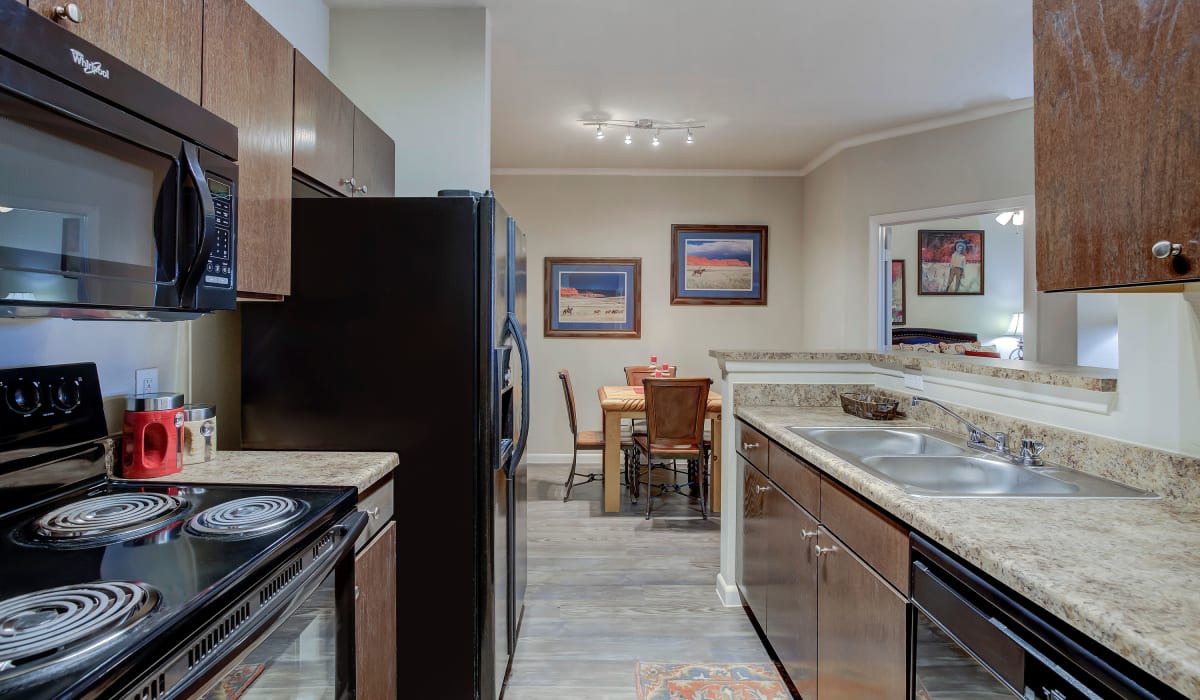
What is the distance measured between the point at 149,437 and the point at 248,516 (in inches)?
20.5

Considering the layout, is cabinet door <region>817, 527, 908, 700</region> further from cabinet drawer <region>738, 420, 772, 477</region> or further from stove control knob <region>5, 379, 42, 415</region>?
stove control knob <region>5, 379, 42, 415</region>

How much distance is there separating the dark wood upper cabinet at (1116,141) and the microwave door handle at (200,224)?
1572 mm

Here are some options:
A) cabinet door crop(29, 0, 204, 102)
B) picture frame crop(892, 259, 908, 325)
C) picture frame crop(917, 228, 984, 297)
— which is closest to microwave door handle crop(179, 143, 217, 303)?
cabinet door crop(29, 0, 204, 102)

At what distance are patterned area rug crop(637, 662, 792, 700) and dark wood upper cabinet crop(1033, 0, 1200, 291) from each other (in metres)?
1.63

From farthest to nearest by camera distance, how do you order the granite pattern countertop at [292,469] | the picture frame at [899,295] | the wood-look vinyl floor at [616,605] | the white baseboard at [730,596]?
the picture frame at [899,295]
the white baseboard at [730,596]
the wood-look vinyl floor at [616,605]
the granite pattern countertop at [292,469]

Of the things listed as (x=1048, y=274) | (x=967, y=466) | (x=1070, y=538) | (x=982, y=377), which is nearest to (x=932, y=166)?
(x=982, y=377)

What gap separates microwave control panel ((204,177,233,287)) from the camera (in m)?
1.16

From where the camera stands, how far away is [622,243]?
531 centimetres

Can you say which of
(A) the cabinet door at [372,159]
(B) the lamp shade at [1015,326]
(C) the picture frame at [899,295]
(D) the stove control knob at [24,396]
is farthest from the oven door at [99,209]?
(B) the lamp shade at [1015,326]

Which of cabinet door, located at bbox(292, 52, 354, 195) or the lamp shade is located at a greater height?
cabinet door, located at bbox(292, 52, 354, 195)

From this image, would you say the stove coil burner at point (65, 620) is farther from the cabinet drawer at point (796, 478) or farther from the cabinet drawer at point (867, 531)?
the cabinet drawer at point (796, 478)

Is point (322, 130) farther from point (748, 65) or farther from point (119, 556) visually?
point (748, 65)

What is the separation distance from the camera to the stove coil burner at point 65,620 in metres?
0.62

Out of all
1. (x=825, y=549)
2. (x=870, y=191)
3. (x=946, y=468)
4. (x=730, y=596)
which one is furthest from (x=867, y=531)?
(x=870, y=191)
